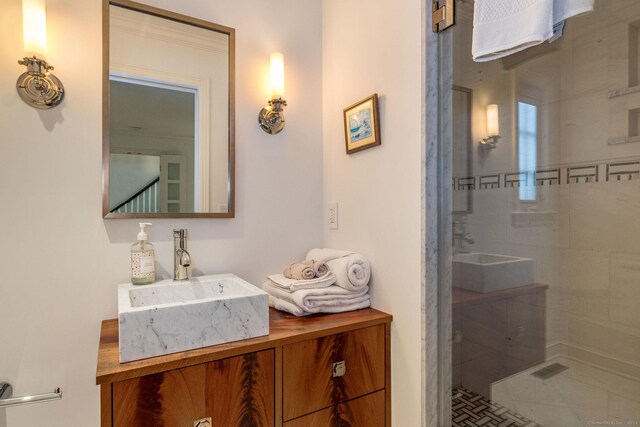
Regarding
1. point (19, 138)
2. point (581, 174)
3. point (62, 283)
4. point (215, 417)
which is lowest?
point (215, 417)

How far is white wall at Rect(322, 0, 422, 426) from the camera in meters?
1.22


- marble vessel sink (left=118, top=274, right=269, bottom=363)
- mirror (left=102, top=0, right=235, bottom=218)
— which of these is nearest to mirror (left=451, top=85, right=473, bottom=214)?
marble vessel sink (left=118, top=274, right=269, bottom=363)

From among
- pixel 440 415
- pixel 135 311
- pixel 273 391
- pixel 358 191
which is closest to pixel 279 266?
pixel 358 191

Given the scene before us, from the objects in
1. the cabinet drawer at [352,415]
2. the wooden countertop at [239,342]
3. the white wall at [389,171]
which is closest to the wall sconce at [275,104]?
the white wall at [389,171]

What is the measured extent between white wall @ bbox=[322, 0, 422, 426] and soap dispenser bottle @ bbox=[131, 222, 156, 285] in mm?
820

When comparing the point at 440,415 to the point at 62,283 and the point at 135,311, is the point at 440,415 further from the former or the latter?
the point at 62,283

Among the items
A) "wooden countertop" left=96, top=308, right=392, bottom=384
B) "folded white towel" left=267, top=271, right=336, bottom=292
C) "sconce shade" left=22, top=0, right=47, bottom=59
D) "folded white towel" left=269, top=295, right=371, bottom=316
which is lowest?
"wooden countertop" left=96, top=308, right=392, bottom=384

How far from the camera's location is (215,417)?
1.00 m

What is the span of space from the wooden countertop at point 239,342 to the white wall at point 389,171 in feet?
0.48

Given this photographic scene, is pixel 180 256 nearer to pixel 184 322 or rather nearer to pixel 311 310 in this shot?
pixel 184 322

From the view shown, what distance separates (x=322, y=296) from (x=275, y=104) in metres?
0.90

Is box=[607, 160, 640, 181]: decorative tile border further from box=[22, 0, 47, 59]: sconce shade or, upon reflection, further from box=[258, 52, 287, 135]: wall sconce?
box=[22, 0, 47, 59]: sconce shade

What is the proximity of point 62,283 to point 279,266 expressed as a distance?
2.81 feet

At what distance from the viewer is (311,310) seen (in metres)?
1.28
